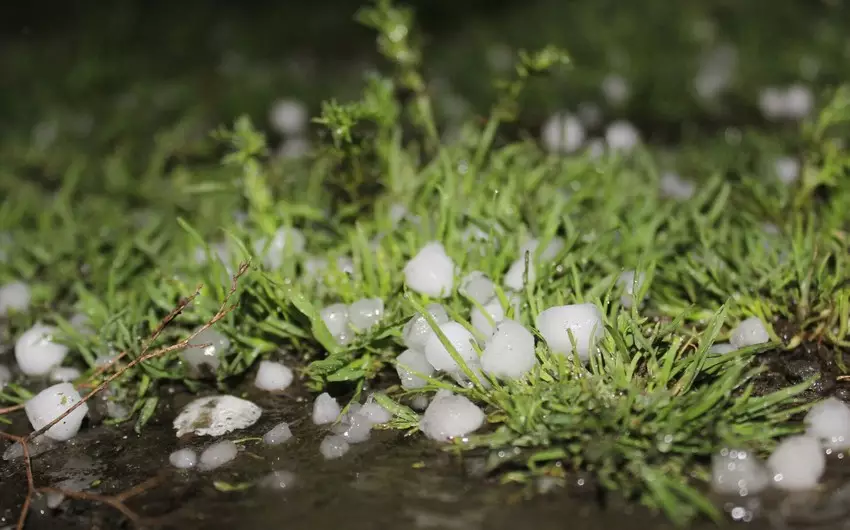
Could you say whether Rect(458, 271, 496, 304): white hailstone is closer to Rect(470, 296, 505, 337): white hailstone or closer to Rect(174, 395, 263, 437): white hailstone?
Rect(470, 296, 505, 337): white hailstone

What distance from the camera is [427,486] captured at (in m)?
1.66

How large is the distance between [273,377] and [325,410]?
23 cm

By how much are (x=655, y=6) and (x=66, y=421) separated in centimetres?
411

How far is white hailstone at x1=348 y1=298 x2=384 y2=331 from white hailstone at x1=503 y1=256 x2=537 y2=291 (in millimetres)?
330

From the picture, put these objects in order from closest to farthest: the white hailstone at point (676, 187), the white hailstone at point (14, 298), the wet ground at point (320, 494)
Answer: the wet ground at point (320, 494)
the white hailstone at point (14, 298)
the white hailstone at point (676, 187)

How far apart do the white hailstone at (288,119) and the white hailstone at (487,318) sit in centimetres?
191

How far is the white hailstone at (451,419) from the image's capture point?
5.88ft

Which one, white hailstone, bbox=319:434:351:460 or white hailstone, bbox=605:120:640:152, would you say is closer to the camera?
white hailstone, bbox=319:434:351:460

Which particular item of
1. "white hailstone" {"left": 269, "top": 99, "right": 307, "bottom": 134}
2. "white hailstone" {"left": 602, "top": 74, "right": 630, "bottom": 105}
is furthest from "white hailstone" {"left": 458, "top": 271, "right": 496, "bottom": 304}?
"white hailstone" {"left": 602, "top": 74, "right": 630, "bottom": 105}

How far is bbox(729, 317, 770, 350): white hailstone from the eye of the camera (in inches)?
78.7

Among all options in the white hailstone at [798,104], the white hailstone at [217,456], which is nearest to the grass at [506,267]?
the white hailstone at [217,456]

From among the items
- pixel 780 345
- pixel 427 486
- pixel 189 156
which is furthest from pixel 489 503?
pixel 189 156

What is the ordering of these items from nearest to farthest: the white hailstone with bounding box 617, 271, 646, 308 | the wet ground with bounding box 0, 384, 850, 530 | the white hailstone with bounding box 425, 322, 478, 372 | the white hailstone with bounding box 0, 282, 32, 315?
the wet ground with bounding box 0, 384, 850, 530 < the white hailstone with bounding box 425, 322, 478, 372 < the white hailstone with bounding box 617, 271, 646, 308 < the white hailstone with bounding box 0, 282, 32, 315

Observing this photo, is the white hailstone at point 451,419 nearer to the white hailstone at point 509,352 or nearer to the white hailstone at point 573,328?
the white hailstone at point 509,352
